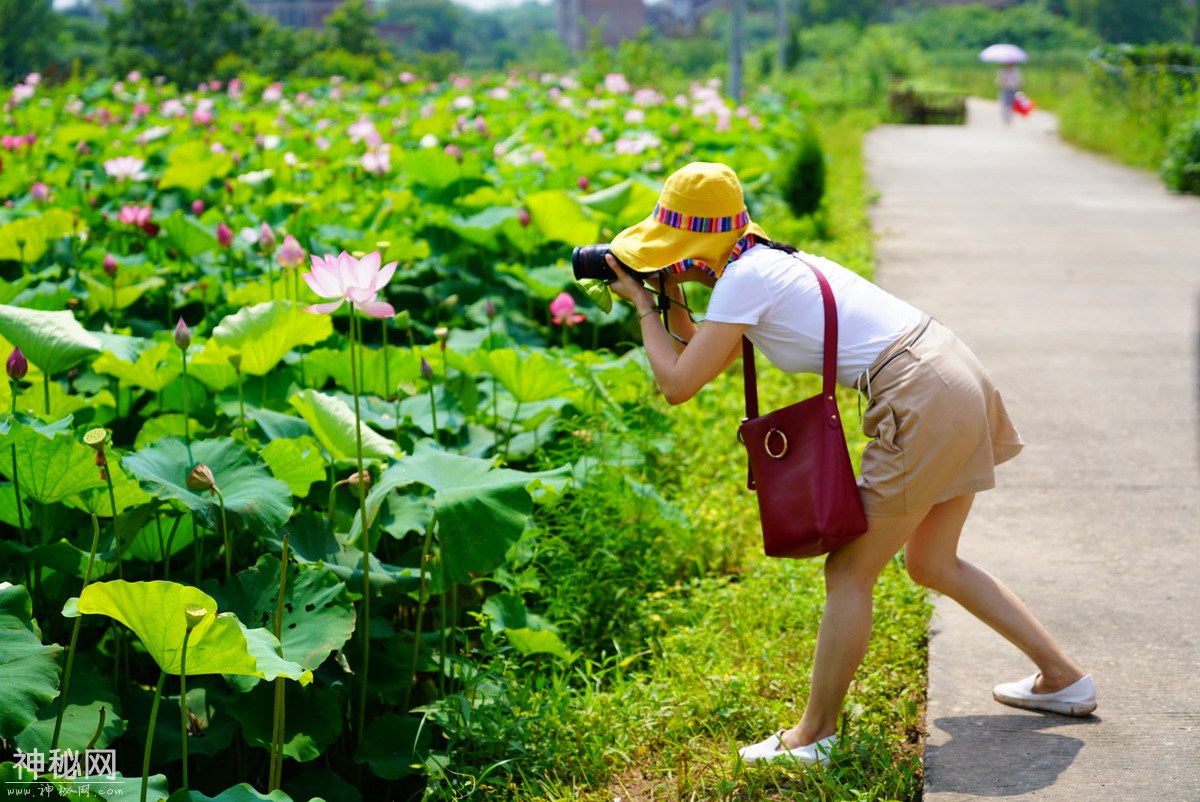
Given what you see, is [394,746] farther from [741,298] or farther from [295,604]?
[741,298]

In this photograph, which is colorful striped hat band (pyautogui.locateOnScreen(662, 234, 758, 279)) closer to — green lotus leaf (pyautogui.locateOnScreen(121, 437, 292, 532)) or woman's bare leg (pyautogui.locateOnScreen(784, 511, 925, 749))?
woman's bare leg (pyautogui.locateOnScreen(784, 511, 925, 749))

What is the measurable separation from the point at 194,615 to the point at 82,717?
764mm

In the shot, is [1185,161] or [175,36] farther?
[175,36]

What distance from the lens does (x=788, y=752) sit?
257 cm

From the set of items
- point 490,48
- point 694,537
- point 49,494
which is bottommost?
point 490,48

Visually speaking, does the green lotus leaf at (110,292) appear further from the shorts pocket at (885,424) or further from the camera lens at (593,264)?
the shorts pocket at (885,424)

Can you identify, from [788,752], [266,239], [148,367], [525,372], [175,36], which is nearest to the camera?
[788,752]

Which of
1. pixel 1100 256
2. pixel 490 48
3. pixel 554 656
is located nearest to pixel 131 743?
pixel 554 656

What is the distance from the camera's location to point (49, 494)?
259cm

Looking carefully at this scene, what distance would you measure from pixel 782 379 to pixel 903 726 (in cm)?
277

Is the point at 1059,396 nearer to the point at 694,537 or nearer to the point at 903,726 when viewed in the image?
the point at 694,537

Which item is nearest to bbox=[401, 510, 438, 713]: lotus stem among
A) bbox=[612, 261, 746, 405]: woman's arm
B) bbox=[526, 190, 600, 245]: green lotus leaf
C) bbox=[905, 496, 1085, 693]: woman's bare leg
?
bbox=[612, 261, 746, 405]: woman's arm

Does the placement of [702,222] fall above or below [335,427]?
above

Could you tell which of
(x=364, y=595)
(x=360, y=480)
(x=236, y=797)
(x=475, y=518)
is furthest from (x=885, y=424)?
(x=236, y=797)
